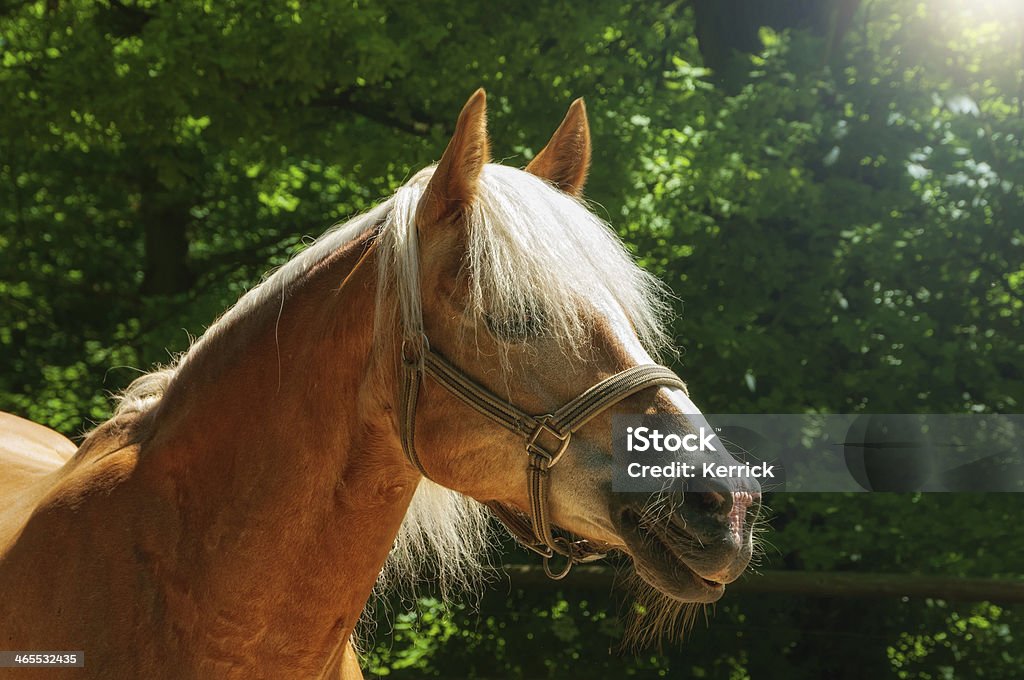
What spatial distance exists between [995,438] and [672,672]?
189 centimetres

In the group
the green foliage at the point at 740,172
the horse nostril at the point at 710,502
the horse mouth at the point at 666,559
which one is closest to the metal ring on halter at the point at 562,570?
the horse mouth at the point at 666,559

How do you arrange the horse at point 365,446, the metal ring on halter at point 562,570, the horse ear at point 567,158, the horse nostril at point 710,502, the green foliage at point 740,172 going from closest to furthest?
the horse nostril at point 710,502
the horse at point 365,446
the metal ring on halter at point 562,570
the horse ear at point 567,158
the green foliage at point 740,172

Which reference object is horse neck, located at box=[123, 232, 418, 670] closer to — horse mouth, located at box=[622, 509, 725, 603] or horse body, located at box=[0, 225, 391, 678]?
horse body, located at box=[0, 225, 391, 678]

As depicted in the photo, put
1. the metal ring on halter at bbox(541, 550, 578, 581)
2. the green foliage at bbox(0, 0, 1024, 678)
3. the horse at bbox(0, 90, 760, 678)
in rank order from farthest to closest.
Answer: the green foliage at bbox(0, 0, 1024, 678), the metal ring on halter at bbox(541, 550, 578, 581), the horse at bbox(0, 90, 760, 678)

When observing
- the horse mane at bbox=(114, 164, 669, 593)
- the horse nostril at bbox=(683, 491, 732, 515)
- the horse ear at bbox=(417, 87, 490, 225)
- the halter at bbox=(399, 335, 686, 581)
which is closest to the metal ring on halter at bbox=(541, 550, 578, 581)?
the halter at bbox=(399, 335, 686, 581)

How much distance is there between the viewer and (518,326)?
5.11 feet

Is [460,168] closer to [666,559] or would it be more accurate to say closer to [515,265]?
[515,265]

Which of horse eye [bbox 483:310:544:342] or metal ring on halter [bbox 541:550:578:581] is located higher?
horse eye [bbox 483:310:544:342]

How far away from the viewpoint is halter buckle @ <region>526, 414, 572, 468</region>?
59.1 inches

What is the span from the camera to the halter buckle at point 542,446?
59.1 inches

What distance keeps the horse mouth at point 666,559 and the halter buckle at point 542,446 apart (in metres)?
0.14

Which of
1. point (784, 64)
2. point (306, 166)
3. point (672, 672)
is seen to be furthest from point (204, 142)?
point (672, 672)

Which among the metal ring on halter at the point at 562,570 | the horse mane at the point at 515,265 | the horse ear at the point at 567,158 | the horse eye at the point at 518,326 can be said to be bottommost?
the metal ring on halter at the point at 562,570

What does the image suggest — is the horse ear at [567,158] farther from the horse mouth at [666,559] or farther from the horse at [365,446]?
the horse mouth at [666,559]
